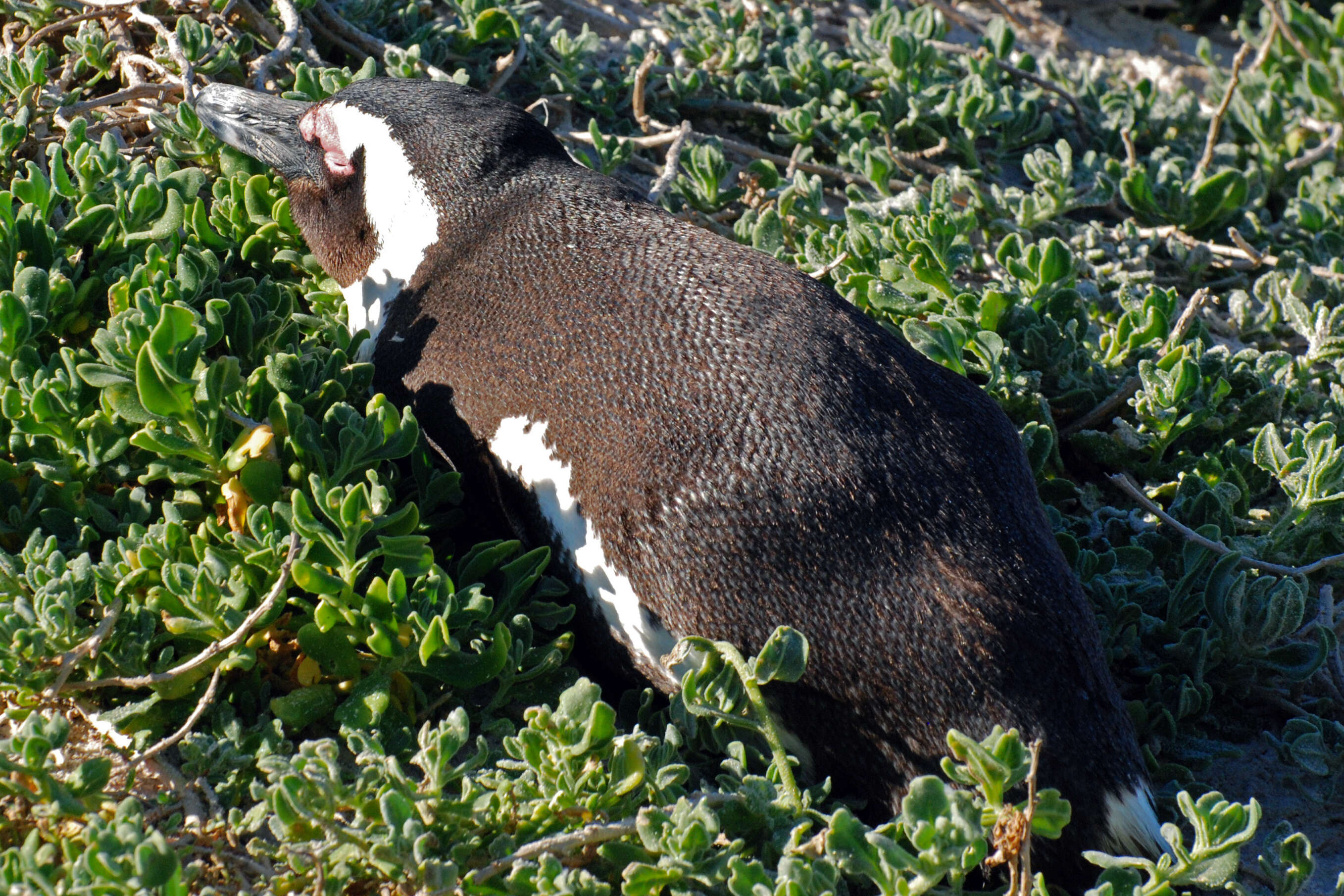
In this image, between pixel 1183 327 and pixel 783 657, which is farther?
pixel 1183 327

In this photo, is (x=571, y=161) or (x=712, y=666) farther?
(x=571, y=161)

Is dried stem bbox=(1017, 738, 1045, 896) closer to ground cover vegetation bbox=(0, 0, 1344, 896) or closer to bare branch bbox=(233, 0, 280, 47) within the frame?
ground cover vegetation bbox=(0, 0, 1344, 896)

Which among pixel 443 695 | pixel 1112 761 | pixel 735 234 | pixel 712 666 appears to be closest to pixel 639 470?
pixel 712 666

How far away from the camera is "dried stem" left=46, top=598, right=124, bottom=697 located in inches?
66.7

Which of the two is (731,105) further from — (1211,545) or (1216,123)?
(1211,545)

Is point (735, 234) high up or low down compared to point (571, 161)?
down

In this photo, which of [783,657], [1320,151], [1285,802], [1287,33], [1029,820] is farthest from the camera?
[1287,33]

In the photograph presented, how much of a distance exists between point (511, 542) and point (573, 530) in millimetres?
102

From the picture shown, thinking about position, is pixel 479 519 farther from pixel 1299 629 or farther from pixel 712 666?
pixel 1299 629

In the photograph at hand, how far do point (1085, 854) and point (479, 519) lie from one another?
45.3 inches

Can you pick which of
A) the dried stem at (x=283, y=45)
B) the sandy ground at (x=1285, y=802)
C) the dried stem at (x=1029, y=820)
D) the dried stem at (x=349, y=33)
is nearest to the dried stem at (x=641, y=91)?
the dried stem at (x=349, y=33)

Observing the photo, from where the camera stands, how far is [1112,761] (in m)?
1.77

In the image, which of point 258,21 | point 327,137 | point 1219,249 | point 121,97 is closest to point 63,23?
point 121,97

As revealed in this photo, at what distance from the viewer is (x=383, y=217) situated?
2545 mm
